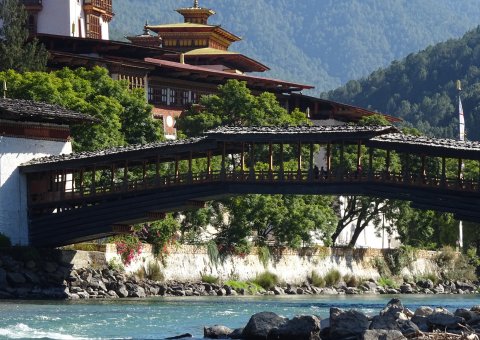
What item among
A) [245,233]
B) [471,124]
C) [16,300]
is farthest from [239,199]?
[471,124]

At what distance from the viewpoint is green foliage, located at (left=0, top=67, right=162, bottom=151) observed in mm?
74500

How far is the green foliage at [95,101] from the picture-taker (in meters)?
74.5

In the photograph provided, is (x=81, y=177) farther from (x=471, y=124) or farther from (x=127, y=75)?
(x=471, y=124)

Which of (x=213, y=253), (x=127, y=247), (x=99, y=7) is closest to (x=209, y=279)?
(x=213, y=253)

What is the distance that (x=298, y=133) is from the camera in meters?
61.7

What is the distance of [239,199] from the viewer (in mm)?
77375

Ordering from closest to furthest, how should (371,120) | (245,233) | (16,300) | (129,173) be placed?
(16,300) → (129,173) → (245,233) → (371,120)

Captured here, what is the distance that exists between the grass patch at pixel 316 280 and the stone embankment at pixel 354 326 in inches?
1525

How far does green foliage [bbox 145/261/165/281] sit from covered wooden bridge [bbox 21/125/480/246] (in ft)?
15.9

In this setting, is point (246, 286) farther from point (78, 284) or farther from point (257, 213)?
point (78, 284)

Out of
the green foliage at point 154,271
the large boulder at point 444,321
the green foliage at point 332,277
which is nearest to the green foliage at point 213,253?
the green foliage at point 154,271

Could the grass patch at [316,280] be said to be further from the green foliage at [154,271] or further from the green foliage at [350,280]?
the green foliage at [154,271]

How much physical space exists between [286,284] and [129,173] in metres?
12.3

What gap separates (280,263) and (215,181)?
17845 millimetres
